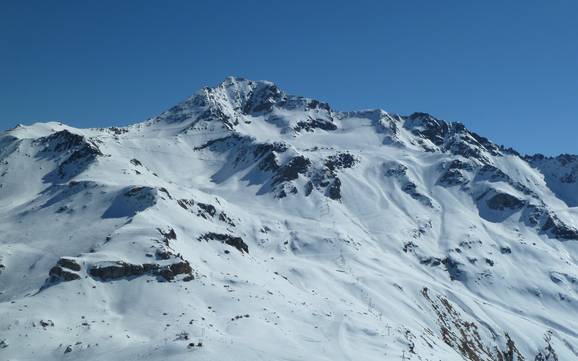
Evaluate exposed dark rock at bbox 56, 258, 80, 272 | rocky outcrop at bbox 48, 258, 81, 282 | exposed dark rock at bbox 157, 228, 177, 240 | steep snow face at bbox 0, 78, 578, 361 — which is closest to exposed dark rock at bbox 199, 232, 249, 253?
steep snow face at bbox 0, 78, 578, 361

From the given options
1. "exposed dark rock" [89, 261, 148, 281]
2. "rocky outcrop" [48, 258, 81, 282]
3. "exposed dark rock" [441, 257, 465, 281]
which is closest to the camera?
"rocky outcrop" [48, 258, 81, 282]

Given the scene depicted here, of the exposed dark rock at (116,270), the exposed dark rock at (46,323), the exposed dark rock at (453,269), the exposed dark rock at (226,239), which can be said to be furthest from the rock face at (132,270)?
the exposed dark rock at (453,269)

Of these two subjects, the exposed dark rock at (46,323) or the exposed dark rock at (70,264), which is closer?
the exposed dark rock at (46,323)

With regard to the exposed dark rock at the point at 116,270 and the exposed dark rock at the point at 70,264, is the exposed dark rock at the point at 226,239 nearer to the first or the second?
the exposed dark rock at the point at 116,270

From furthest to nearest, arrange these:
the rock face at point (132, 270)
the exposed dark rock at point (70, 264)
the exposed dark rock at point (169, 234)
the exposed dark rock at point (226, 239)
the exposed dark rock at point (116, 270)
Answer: the exposed dark rock at point (226, 239), the exposed dark rock at point (169, 234), the rock face at point (132, 270), the exposed dark rock at point (116, 270), the exposed dark rock at point (70, 264)

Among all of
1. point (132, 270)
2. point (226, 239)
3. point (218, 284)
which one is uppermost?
point (226, 239)

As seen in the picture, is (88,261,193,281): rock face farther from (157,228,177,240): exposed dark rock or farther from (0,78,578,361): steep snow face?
(157,228,177,240): exposed dark rock

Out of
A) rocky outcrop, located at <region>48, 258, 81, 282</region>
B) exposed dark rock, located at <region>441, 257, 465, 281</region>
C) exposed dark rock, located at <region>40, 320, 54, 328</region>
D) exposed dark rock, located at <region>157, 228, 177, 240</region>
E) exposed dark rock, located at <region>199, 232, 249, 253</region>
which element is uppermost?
exposed dark rock, located at <region>441, 257, 465, 281</region>

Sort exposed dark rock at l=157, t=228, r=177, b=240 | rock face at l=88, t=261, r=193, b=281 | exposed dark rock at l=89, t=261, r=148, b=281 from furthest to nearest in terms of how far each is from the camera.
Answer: exposed dark rock at l=157, t=228, r=177, b=240, rock face at l=88, t=261, r=193, b=281, exposed dark rock at l=89, t=261, r=148, b=281

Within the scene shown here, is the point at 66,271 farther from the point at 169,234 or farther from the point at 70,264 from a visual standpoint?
the point at 169,234

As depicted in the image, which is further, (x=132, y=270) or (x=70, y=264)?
(x=132, y=270)

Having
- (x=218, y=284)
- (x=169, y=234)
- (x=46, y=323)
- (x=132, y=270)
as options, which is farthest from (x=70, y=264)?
(x=218, y=284)

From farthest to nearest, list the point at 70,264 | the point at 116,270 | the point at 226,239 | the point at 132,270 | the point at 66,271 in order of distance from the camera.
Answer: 1. the point at 226,239
2. the point at 132,270
3. the point at 116,270
4. the point at 70,264
5. the point at 66,271

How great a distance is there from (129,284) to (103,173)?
74524mm
